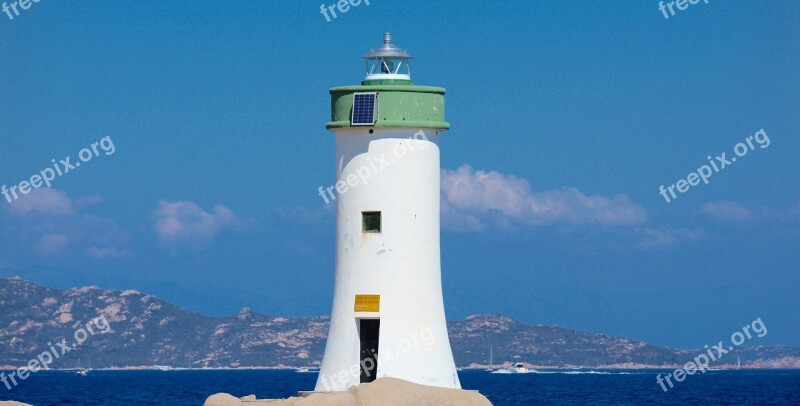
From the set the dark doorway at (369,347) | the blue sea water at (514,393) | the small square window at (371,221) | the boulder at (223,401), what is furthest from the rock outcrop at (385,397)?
the blue sea water at (514,393)

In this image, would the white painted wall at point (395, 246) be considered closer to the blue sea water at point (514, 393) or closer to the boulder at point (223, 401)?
the boulder at point (223, 401)

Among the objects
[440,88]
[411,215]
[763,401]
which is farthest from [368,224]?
[763,401]

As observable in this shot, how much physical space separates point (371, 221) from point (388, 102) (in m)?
2.09

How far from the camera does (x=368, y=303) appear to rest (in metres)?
29.1

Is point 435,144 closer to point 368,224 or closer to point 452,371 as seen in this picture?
point 368,224

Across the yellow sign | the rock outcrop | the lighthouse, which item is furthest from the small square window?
the rock outcrop

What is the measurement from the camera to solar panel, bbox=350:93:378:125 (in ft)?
94.9

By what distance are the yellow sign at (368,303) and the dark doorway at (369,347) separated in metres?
0.44

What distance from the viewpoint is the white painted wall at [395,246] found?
95.1ft

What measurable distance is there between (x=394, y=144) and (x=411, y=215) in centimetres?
127

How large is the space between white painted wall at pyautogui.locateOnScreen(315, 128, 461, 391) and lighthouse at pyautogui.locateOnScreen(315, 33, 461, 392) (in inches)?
0.7

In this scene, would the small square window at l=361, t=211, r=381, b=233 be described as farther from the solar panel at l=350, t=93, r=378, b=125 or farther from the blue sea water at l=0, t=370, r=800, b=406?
the blue sea water at l=0, t=370, r=800, b=406

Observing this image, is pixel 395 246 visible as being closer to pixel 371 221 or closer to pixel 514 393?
pixel 371 221

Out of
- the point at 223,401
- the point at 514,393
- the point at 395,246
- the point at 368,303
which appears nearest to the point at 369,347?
the point at 368,303
